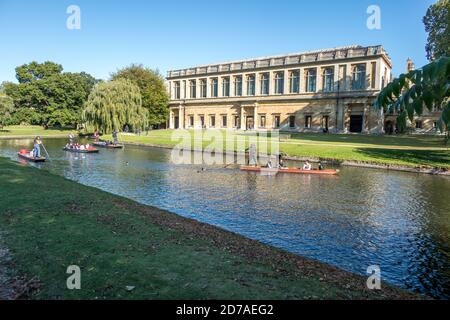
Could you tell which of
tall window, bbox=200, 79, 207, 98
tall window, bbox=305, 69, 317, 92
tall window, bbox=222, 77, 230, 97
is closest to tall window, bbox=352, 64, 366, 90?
tall window, bbox=305, 69, 317, 92

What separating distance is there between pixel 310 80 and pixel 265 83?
9035 millimetres

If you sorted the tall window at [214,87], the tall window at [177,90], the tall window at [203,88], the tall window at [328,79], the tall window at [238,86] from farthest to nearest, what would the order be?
1. the tall window at [177,90]
2. the tall window at [203,88]
3. the tall window at [214,87]
4. the tall window at [238,86]
5. the tall window at [328,79]

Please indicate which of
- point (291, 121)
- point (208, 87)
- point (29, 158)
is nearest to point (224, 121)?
point (208, 87)

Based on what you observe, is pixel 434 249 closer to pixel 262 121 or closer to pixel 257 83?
pixel 262 121

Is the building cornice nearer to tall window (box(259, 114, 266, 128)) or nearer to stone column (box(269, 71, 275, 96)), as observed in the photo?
stone column (box(269, 71, 275, 96))

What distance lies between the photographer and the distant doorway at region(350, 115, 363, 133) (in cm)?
5422

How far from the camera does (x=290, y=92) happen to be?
61812 millimetres

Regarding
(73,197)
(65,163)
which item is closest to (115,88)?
(65,163)

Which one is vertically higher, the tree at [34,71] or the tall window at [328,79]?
the tree at [34,71]

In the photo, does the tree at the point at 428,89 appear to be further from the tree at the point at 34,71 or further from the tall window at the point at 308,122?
the tree at the point at 34,71

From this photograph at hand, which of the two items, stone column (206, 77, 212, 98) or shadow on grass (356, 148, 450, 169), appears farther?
stone column (206, 77, 212, 98)

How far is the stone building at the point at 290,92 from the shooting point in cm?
5300

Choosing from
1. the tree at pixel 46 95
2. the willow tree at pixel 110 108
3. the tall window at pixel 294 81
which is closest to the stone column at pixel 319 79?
the tall window at pixel 294 81
